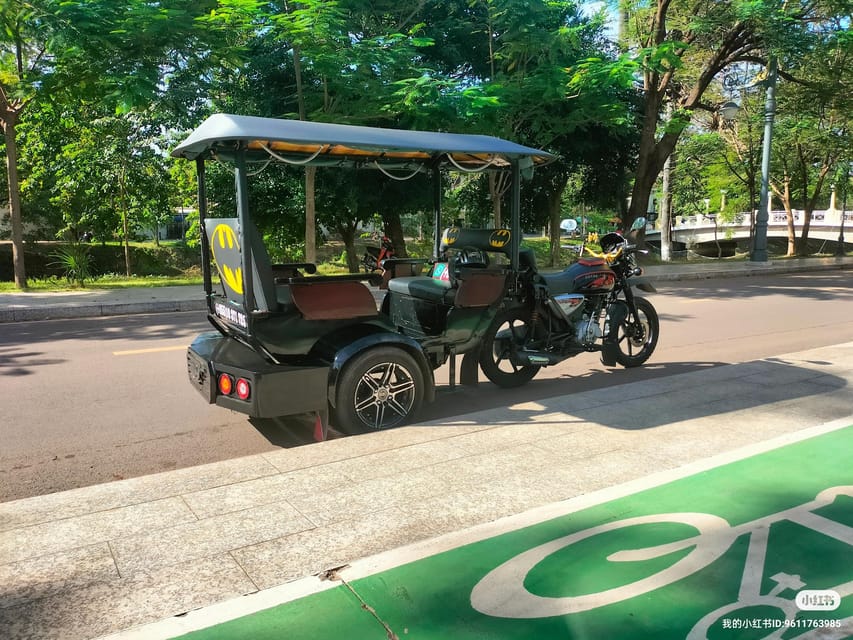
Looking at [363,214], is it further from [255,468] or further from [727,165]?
[727,165]

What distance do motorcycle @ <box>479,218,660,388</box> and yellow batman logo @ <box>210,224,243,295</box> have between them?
7.27ft

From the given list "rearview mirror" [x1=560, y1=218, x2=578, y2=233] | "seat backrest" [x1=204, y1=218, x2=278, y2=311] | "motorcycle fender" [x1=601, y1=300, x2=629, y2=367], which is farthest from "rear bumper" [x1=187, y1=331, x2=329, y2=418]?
"motorcycle fender" [x1=601, y1=300, x2=629, y2=367]

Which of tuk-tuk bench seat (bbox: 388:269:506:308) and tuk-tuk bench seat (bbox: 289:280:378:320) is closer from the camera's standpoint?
tuk-tuk bench seat (bbox: 289:280:378:320)

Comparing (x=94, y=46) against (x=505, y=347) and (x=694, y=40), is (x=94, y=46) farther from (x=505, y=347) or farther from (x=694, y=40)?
(x=694, y=40)

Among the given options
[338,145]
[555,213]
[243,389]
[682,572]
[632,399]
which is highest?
[555,213]

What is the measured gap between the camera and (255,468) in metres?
3.96

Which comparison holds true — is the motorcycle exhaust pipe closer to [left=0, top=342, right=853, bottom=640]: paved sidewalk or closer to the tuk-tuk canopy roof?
[left=0, top=342, right=853, bottom=640]: paved sidewalk

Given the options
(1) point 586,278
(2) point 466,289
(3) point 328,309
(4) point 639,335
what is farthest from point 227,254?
(4) point 639,335

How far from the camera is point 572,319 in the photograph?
6395 mm

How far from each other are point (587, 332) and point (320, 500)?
11.7ft

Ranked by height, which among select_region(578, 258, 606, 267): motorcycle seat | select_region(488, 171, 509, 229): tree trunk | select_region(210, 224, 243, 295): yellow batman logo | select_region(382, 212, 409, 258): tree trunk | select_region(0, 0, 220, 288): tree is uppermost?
select_region(0, 0, 220, 288): tree

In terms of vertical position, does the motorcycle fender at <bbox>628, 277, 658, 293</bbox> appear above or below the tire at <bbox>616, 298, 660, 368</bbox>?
above

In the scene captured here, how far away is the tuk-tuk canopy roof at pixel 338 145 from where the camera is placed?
423cm

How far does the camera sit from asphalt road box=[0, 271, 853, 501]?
15.0 feet
